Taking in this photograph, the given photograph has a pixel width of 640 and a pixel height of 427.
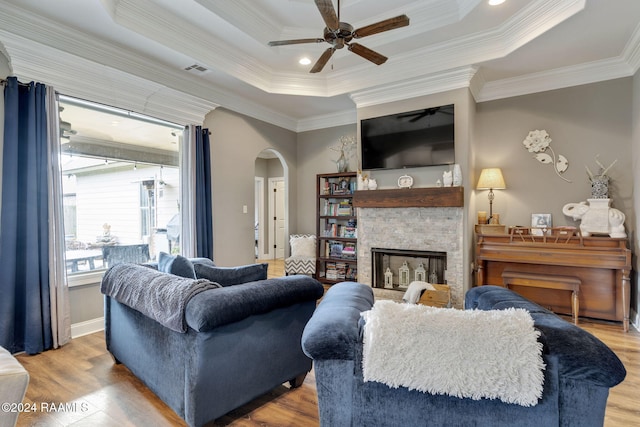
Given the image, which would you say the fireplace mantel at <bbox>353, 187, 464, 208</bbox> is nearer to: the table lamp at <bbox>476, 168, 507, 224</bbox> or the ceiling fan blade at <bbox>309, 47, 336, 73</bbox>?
the table lamp at <bbox>476, 168, 507, 224</bbox>

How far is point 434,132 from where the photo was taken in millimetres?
4055

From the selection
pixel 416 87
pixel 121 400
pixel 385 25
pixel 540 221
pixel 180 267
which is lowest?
pixel 121 400

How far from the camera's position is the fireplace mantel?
3.82 m

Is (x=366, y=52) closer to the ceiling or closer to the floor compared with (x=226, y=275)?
closer to the ceiling

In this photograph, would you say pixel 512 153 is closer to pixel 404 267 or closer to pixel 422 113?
pixel 422 113

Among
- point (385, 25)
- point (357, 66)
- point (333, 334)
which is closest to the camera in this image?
point (333, 334)

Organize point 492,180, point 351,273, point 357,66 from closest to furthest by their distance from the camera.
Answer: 1. point 492,180
2. point 357,66
3. point 351,273

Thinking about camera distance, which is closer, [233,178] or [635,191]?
[635,191]

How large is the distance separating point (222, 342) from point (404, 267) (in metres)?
3.18

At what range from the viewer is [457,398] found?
1.06 m

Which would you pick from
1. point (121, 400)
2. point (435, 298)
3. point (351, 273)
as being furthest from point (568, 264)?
point (121, 400)

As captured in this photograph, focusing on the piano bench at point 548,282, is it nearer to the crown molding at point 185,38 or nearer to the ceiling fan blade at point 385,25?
the ceiling fan blade at point 385,25

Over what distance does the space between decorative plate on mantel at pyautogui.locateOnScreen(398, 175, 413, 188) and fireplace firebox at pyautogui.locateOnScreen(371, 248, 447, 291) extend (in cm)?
84

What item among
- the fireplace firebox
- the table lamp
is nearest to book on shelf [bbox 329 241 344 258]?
the fireplace firebox
